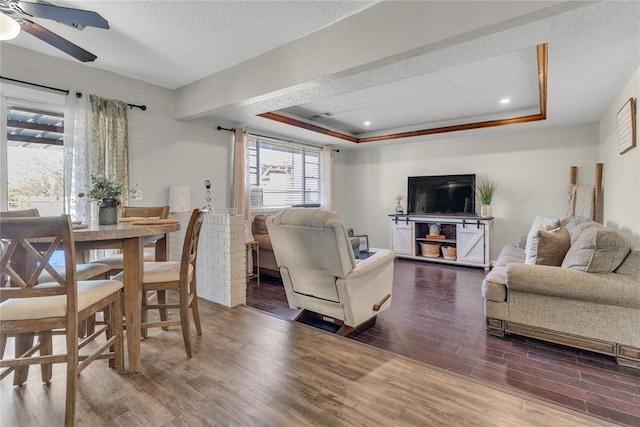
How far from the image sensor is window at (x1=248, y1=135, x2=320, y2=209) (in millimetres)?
5379

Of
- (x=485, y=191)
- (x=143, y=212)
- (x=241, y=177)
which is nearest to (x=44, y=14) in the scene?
(x=143, y=212)

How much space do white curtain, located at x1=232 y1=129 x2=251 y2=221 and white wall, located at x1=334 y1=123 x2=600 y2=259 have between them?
281 cm

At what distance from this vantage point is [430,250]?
19.2ft

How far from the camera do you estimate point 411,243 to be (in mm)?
6023

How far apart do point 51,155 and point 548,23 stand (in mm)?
4530

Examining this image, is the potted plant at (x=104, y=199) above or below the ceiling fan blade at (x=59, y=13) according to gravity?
below

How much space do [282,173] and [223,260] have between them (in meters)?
3.01

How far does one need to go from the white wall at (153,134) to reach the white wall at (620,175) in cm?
481

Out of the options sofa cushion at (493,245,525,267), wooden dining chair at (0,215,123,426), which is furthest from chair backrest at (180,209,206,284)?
sofa cushion at (493,245,525,267)

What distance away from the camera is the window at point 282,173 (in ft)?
17.6

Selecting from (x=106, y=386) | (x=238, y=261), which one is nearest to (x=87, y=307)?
(x=106, y=386)

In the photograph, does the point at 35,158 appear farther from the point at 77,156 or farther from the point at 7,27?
the point at 7,27

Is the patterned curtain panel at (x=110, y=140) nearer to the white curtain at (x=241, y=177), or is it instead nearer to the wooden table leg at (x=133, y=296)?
the white curtain at (x=241, y=177)

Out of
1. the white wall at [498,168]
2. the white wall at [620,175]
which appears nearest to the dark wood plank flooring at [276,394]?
the white wall at [620,175]
